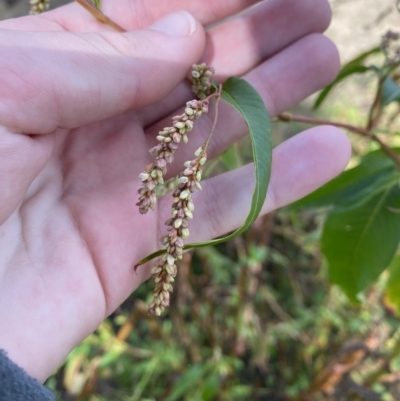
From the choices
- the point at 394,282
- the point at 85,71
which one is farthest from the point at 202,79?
the point at 394,282

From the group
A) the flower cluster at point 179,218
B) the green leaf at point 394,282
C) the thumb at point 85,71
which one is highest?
the thumb at point 85,71

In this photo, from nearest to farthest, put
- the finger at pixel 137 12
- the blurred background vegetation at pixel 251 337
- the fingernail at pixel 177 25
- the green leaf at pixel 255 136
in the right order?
the green leaf at pixel 255 136 < the fingernail at pixel 177 25 < the finger at pixel 137 12 < the blurred background vegetation at pixel 251 337

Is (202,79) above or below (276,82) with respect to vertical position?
above

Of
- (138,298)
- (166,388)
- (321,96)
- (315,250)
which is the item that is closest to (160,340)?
(166,388)

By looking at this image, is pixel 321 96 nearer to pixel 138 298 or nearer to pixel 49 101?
pixel 49 101

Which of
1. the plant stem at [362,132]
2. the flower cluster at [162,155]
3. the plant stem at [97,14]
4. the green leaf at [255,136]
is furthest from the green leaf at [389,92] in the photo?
the plant stem at [97,14]

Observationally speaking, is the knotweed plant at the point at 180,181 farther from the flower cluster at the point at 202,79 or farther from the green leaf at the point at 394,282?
the green leaf at the point at 394,282

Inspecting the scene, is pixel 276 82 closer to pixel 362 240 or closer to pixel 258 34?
pixel 258 34
